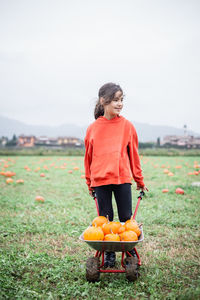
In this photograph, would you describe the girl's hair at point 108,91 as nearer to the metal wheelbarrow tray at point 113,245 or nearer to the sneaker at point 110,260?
the metal wheelbarrow tray at point 113,245

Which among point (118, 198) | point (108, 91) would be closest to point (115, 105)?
point (108, 91)

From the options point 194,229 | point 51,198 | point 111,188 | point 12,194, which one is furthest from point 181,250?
point 12,194

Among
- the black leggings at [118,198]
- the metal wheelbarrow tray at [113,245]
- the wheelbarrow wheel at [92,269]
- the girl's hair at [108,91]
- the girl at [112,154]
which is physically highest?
the girl's hair at [108,91]

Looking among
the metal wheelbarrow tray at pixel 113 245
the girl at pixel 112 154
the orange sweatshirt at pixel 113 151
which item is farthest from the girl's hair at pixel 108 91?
the metal wheelbarrow tray at pixel 113 245

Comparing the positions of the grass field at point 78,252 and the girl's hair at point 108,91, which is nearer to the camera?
the grass field at point 78,252

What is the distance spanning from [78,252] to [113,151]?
1.66 m

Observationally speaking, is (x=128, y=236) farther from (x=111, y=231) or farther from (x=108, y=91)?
(x=108, y=91)

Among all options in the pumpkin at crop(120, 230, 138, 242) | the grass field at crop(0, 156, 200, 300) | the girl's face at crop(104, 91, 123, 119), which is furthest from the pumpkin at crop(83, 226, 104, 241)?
the girl's face at crop(104, 91, 123, 119)

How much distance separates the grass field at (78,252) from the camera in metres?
2.58

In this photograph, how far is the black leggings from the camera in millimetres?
3009

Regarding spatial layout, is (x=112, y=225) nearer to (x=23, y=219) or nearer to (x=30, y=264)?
(x=30, y=264)

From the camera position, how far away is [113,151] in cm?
292

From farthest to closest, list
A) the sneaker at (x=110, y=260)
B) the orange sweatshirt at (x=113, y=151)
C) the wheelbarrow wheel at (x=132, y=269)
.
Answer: the sneaker at (x=110, y=260) < the orange sweatshirt at (x=113, y=151) < the wheelbarrow wheel at (x=132, y=269)

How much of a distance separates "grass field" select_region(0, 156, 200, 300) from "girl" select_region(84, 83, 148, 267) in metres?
0.53
